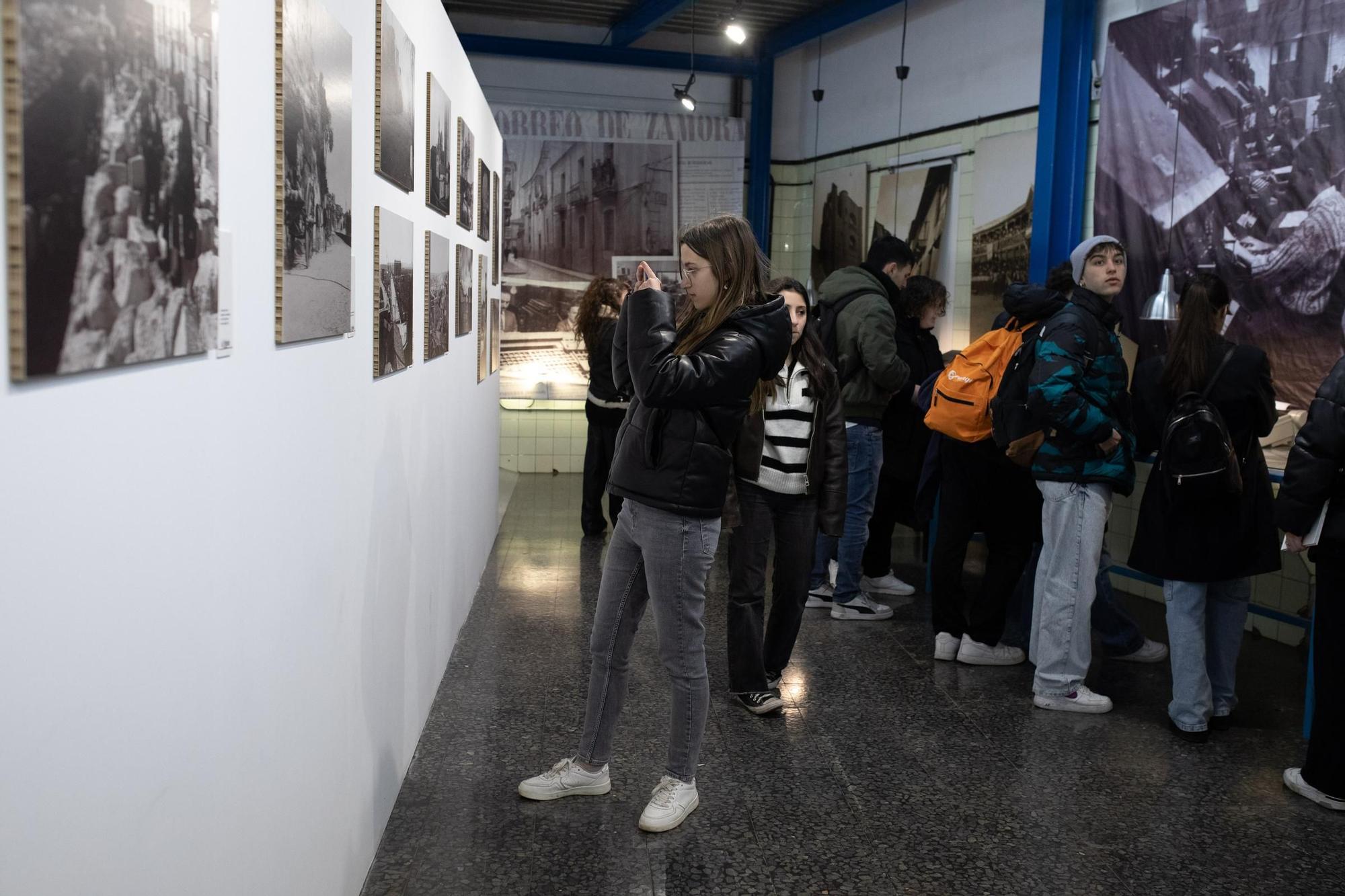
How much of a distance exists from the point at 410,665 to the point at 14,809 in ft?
8.18

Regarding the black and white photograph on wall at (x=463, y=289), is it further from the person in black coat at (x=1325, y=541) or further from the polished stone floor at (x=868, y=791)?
the person in black coat at (x=1325, y=541)

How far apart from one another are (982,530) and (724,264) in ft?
7.67

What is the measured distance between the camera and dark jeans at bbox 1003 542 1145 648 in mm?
5051

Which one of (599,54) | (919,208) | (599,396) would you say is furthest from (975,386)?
(599,54)

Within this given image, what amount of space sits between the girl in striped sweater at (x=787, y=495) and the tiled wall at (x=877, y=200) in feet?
11.9

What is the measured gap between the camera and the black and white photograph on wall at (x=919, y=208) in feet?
28.5

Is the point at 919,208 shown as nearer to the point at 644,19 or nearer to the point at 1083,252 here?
the point at 644,19

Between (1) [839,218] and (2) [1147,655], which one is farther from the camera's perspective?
(1) [839,218]

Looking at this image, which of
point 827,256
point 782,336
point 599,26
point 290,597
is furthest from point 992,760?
point 599,26

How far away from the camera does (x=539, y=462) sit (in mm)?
10484

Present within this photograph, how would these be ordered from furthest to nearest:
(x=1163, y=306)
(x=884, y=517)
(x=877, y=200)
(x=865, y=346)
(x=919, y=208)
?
(x=877, y=200) < (x=919, y=208) < (x=884, y=517) < (x=865, y=346) < (x=1163, y=306)

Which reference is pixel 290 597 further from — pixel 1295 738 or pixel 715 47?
pixel 715 47

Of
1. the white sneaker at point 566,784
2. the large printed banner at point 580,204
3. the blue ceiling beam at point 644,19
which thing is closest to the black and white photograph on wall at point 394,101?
the white sneaker at point 566,784

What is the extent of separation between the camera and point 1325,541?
11.4 feet
